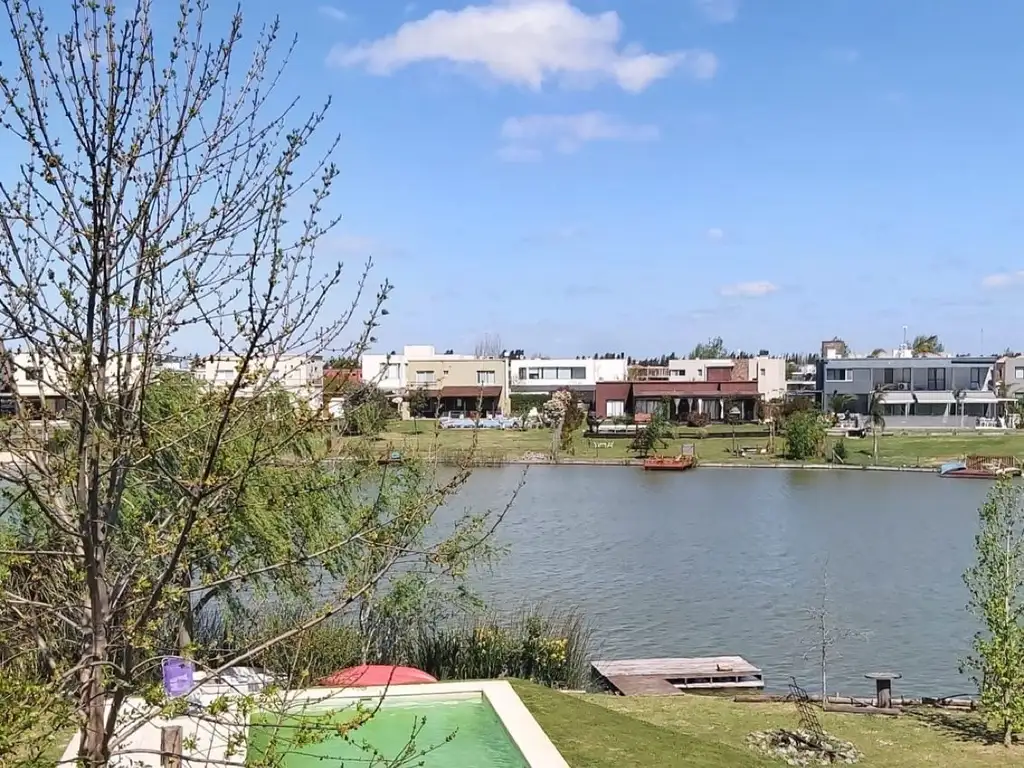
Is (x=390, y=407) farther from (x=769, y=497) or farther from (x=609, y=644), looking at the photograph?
(x=769, y=497)

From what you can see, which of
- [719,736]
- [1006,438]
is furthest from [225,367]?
[1006,438]

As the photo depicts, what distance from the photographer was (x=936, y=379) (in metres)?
53.5

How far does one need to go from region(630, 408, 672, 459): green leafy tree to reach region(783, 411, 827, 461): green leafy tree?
17.0 ft

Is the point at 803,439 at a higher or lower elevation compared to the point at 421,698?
higher

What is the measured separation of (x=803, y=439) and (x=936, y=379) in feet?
50.3

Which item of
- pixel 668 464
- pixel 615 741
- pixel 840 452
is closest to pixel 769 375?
pixel 840 452

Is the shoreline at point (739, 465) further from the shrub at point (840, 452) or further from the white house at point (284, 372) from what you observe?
the white house at point (284, 372)

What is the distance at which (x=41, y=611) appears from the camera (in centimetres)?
410

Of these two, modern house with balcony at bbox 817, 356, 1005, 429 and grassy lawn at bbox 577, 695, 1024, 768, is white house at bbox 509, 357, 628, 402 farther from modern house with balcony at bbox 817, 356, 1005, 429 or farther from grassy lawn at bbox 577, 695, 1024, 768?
grassy lawn at bbox 577, 695, 1024, 768

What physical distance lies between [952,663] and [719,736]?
656cm

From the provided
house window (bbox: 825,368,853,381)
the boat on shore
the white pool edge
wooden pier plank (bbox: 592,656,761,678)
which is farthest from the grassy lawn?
house window (bbox: 825,368,853,381)

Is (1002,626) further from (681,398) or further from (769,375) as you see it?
(769,375)

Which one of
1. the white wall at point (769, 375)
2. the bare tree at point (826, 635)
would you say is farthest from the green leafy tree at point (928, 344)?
the bare tree at point (826, 635)

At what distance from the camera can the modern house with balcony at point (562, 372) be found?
221 feet
